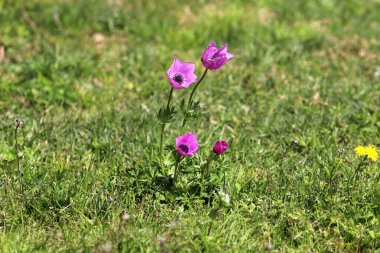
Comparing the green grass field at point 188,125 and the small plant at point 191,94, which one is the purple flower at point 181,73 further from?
the green grass field at point 188,125

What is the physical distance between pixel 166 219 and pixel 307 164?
1129 millimetres

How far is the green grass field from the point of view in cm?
285

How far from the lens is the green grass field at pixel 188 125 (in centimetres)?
285

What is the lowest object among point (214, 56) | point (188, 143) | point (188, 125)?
point (188, 125)

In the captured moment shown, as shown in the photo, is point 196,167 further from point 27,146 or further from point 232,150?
point 27,146

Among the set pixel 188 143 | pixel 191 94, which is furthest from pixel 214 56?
pixel 188 143

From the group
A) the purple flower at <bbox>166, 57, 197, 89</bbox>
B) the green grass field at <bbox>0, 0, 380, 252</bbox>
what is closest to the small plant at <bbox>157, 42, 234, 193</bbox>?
the purple flower at <bbox>166, 57, 197, 89</bbox>

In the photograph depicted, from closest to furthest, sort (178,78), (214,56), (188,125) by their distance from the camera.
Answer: (214,56)
(178,78)
(188,125)

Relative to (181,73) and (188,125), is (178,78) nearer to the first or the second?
(181,73)

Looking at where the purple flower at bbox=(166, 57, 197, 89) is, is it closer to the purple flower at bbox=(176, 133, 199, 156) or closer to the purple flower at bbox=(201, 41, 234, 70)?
the purple flower at bbox=(201, 41, 234, 70)

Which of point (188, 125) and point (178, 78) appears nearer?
point (178, 78)

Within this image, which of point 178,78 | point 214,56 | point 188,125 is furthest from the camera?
point 188,125

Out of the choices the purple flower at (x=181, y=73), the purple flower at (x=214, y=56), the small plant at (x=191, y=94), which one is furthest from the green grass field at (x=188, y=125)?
the purple flower at (x=214, y=56)

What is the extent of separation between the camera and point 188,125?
3.94 m
